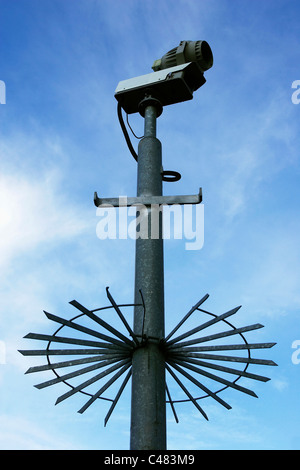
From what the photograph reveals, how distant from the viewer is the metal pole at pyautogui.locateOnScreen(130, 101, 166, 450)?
26.6 ft

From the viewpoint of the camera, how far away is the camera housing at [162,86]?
12.7 metres

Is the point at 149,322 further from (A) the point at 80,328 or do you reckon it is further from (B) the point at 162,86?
(B) the point at 162,86

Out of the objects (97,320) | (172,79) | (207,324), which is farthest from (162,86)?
(97,320)

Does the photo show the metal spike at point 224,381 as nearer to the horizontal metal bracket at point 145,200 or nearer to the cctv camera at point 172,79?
the horizontal metal bracket at point 145,200

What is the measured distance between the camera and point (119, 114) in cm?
1305

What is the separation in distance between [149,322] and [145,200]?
2548mm

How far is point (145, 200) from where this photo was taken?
1051cm

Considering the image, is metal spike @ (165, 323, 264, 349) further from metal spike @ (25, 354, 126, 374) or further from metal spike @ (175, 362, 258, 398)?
metal spike @ (25, 354, 126, 374)

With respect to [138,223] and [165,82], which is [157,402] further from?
[165,82]

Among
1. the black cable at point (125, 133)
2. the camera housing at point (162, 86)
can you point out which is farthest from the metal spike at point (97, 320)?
the camera housing at point (162, 86)

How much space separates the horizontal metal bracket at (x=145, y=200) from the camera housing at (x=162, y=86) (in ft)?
11.1

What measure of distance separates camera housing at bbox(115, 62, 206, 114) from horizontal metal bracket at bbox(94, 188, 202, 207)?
3381mm

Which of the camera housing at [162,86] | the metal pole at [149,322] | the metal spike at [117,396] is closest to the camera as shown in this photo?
the metal pole at [149,322]
